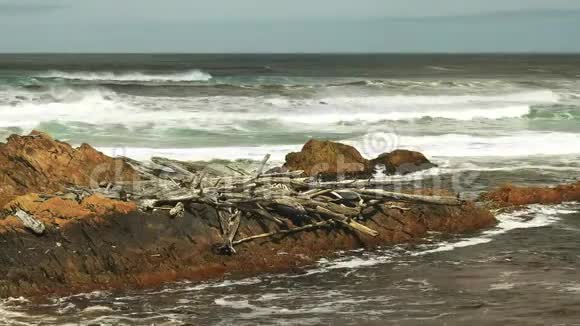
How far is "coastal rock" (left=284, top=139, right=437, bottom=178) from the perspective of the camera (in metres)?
13.3

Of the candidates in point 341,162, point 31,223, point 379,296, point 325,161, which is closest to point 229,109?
point 341,162

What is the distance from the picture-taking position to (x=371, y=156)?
Result: 62.6 ft

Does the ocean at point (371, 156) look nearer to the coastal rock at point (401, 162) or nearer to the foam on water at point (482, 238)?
the foam on water at point (482, 238)

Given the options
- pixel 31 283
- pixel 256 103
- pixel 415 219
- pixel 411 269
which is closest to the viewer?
pixel 31 283

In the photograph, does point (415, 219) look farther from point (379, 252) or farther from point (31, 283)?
point (31, 283)

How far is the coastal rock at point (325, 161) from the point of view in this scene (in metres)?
13.2

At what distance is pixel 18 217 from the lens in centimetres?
733

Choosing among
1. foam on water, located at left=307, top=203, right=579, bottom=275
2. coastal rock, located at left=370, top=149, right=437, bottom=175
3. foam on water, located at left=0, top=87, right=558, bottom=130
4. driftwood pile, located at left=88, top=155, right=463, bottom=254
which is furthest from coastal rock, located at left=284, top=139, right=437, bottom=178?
foam on water, located at left=0, top=87, right=558, bottom=130

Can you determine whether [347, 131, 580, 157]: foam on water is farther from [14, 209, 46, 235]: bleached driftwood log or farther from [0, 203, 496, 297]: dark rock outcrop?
[14, 209, 46, 235]: bleached driftwood log

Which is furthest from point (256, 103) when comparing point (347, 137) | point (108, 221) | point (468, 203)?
point (108, 221)

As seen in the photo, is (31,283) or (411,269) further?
(411,269)

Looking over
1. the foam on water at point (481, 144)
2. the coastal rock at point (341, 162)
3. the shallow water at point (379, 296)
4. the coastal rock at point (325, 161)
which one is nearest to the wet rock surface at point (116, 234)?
the shallow water at point (379, 296)

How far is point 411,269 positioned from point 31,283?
12.6ft

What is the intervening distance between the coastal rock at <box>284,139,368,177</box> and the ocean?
1.17 meters
